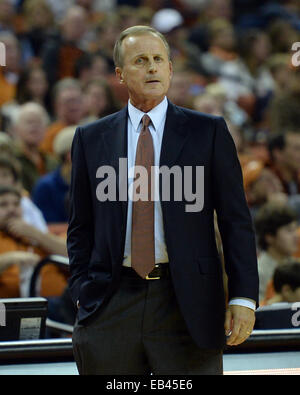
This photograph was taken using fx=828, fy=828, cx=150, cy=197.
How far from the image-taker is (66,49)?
789cm

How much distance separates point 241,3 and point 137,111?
9.05m

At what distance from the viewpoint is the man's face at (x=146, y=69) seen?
2076mm

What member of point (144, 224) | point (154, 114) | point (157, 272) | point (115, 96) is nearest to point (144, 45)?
point (154, 114)

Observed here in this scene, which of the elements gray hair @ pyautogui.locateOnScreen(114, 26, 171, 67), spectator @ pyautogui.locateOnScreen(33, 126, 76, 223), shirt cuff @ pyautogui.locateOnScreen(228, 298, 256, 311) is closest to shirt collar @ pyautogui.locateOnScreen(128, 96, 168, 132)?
gray hair @ pyautogui.locateOnScreen(114, 26, 171, 67)

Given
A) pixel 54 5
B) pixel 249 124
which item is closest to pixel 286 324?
pixel 249 124

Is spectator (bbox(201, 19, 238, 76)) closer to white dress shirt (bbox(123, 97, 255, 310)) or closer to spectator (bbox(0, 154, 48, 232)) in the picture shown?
spectator (bbox(0, 154, 48, 232))

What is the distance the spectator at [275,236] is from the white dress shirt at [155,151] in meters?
2.26

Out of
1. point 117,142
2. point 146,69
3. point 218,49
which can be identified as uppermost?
point 218,49

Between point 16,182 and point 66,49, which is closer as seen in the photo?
point 16,182

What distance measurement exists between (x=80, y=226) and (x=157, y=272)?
0.86 feet

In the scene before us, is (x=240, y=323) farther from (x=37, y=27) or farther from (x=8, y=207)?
(x=37, y=27)

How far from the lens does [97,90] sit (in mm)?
6699

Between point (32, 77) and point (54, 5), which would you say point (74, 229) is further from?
point (54, 5)

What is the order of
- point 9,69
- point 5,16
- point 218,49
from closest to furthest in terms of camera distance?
point 9,69, point 5,16, point 218,49
